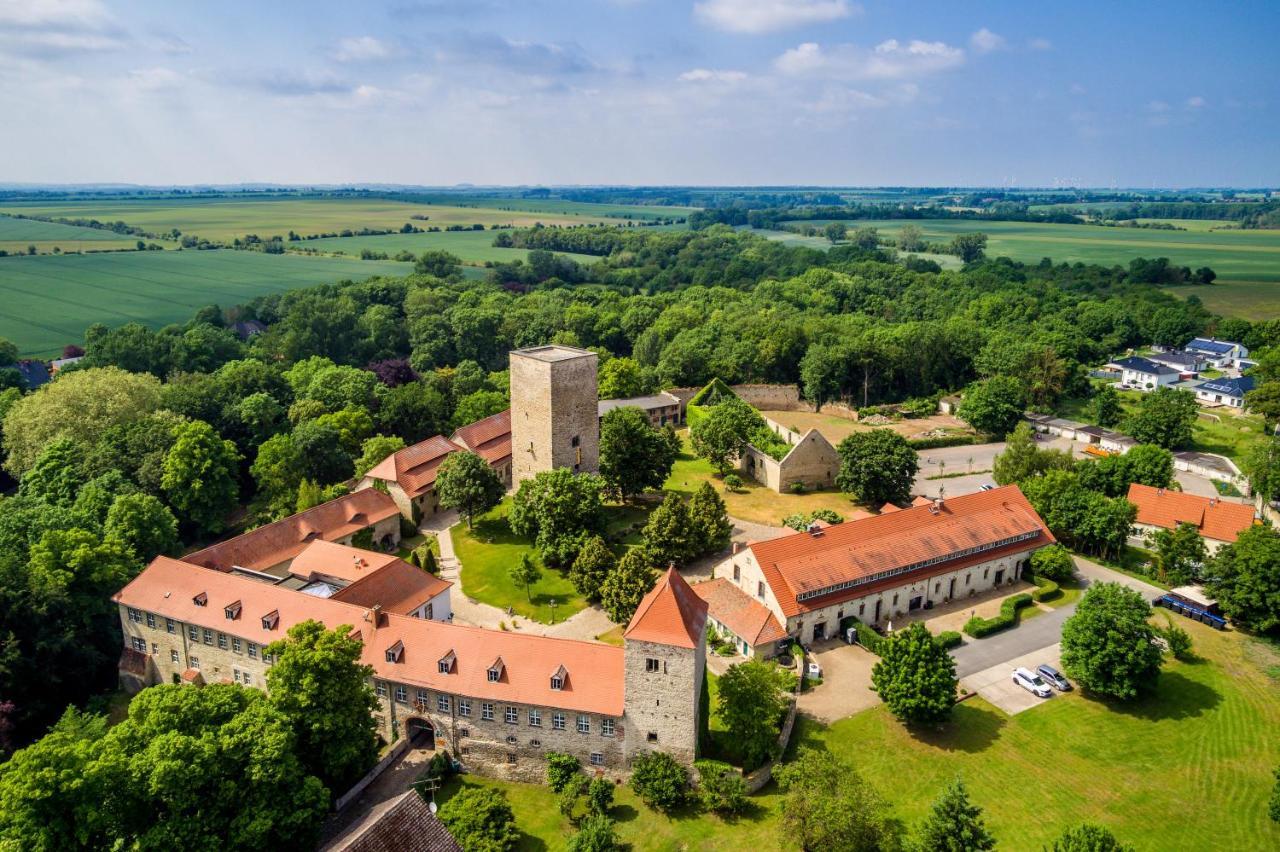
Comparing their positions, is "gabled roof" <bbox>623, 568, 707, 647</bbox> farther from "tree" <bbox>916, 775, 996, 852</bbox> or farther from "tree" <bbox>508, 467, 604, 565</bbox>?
"tree" <bbox>508, 467, 604, 565</bbox>

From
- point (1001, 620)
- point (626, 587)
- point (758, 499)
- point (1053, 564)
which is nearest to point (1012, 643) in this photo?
point (1001, 620)

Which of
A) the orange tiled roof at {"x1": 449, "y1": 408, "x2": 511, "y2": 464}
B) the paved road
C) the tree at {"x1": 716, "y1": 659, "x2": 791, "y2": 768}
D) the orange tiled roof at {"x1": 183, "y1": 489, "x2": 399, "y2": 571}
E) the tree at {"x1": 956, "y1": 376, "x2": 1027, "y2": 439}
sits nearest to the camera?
the tree at {"x1": 716, "y1": 659, "x2": 791, "y2": 768}

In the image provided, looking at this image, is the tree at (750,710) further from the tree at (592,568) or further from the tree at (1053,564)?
the tree at (1053,564)

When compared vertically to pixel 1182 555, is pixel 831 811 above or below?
below

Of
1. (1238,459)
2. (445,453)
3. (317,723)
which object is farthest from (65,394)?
(1238,459)

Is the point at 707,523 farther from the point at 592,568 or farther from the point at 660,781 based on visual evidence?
the point at 660,781

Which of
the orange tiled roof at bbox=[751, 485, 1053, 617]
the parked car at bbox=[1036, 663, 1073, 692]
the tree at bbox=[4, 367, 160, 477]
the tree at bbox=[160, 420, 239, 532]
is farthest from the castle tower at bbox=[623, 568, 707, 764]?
the tree at bbox=[4, 367, 160, 477]
